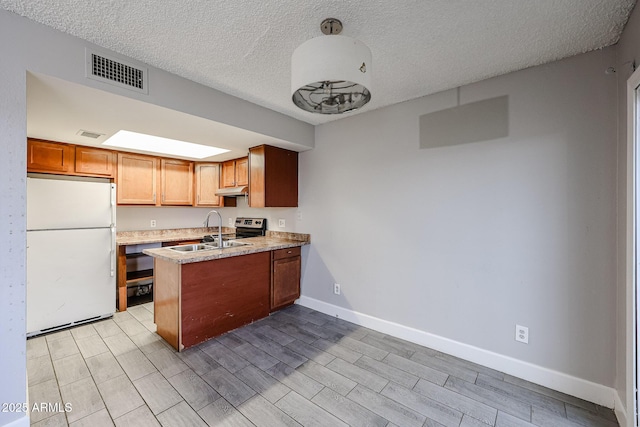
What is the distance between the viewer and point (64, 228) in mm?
2818

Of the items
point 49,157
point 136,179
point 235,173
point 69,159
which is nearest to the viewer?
point 49,157

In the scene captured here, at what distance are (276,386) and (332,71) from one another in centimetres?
208

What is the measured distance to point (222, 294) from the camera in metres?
2.68

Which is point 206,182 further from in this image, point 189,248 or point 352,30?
point 352,30

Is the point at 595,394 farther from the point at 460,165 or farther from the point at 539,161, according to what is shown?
the point at 460,165

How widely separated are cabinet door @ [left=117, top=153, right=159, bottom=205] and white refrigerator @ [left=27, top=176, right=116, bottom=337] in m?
0.48

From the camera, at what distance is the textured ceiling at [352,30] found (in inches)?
56.3

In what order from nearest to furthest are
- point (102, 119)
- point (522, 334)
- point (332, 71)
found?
point (332, 71)
point (522, 334)
point (102, 119)

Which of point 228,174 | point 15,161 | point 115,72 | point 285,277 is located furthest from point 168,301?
point 228,174

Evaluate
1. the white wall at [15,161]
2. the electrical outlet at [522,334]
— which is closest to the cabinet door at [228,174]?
the white wall at [15,161]

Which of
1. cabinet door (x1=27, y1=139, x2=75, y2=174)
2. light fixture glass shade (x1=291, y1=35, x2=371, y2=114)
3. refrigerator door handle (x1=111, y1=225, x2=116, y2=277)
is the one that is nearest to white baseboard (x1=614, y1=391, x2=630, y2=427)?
light fixture glass shade (x1=291, y1=35, x2=371, y2=114)

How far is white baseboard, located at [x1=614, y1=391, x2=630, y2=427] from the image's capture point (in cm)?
157

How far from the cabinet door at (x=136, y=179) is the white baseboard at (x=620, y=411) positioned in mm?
4989

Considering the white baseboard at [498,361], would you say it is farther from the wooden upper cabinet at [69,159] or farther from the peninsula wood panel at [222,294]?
the wooden upper cabinet at [69,159]
